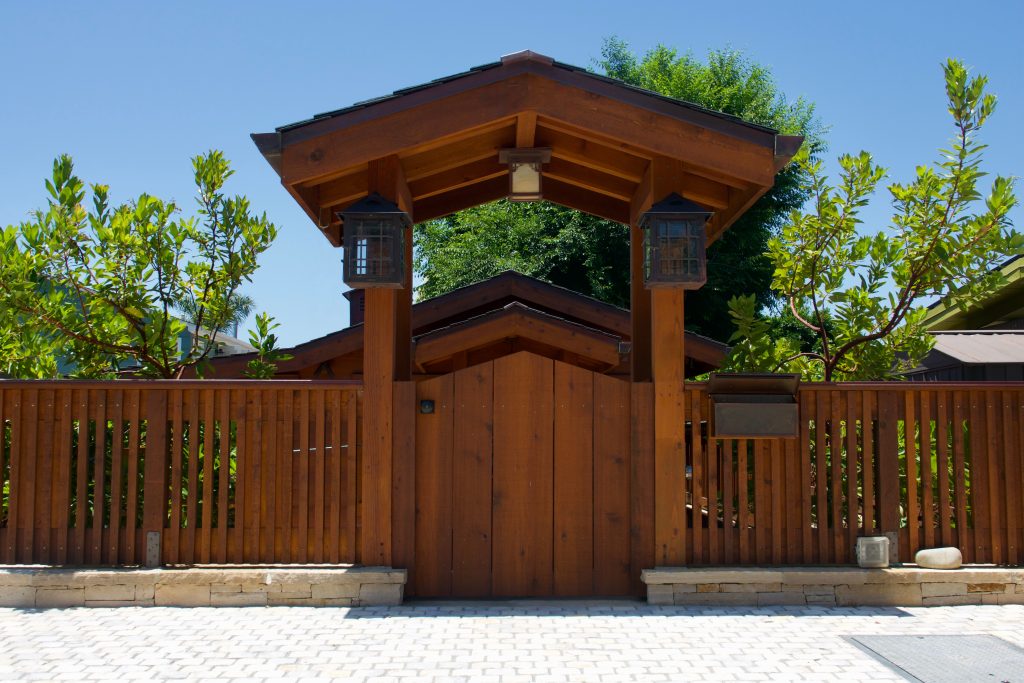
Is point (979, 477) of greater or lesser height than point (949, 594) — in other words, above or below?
above

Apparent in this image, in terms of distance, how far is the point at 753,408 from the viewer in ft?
20.8

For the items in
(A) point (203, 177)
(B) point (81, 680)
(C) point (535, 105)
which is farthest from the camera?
(A) point (203, 177)

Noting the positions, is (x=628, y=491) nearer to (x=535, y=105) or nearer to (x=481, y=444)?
(x=481, y=444)

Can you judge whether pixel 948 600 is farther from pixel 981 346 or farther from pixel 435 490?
pixel 981 346

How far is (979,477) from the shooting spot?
6.58 meters

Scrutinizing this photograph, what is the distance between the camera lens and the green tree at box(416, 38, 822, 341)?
2259cm

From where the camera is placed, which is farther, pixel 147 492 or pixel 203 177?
pixel 203 177

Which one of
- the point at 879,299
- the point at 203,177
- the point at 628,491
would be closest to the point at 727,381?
the point at 628,491

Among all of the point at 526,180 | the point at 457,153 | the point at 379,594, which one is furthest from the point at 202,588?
the point at 526,180

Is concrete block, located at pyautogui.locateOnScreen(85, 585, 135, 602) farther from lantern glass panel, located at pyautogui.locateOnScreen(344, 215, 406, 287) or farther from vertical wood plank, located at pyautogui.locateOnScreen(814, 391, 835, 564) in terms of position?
vertical wood plank, located at pyautogui.locateOnScreen(814, 391, 835, 564)

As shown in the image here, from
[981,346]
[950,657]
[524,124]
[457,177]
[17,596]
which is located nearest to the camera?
[950,657]

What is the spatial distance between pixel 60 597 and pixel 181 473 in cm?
118

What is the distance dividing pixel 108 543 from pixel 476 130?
13.5ft

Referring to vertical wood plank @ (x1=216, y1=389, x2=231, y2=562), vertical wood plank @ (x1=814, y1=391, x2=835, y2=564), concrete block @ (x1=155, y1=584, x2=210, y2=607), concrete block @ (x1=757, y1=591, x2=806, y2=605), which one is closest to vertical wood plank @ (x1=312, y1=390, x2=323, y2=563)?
vertical wood plank @ (x1=216, y1=389, x2=231, y2=562)
